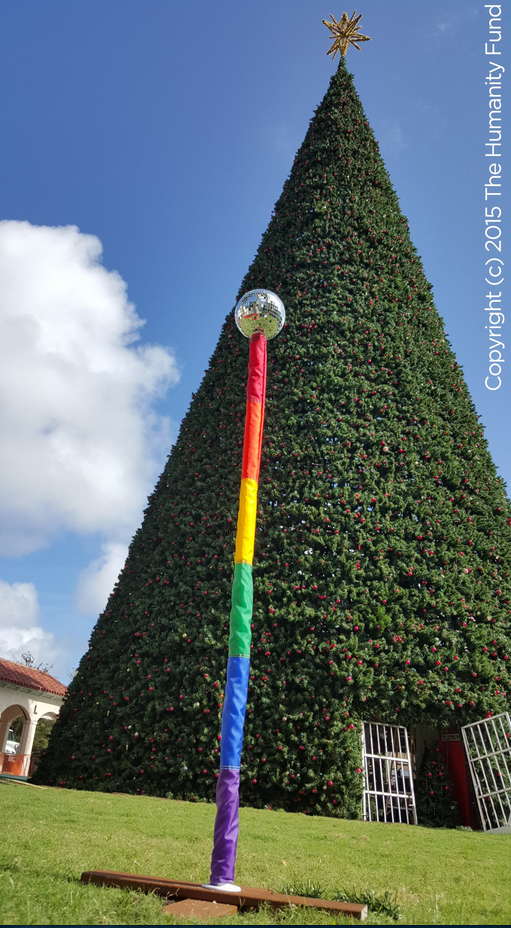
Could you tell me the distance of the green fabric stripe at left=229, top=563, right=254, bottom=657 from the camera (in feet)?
10.9

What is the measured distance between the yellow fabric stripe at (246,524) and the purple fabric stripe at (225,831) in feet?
3.80

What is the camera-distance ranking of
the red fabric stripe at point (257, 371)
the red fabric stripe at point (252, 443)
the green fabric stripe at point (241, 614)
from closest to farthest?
the green fabric stripe at point (241, 614), the red fabric stripe at point (252, 443), the red fabric stripe at point (257, 371)

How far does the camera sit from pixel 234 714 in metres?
3.17

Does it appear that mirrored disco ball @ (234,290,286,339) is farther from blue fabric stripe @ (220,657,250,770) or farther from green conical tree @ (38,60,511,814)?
green conical tree @ (38,60,511,814)

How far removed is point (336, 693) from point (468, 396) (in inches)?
230

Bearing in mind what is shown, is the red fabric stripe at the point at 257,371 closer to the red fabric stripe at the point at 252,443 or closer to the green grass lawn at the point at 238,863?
the red fabric stripe at the point at 252,443

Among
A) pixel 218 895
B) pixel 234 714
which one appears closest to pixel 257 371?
pixel 234 714

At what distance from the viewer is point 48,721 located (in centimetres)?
2455

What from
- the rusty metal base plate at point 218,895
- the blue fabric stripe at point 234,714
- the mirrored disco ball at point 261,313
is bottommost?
the rusty metal base plate at point 218,895

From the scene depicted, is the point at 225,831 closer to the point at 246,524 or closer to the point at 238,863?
the point at 238,863

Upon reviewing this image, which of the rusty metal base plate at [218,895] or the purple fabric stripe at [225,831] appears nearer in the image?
the rusty metal base plate at [218,895]

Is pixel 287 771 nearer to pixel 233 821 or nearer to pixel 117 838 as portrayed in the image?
pixel 117 838

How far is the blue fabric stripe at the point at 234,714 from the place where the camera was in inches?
123

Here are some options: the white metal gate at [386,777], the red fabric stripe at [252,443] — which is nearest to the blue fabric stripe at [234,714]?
the red fabric stripe at [252,443]
